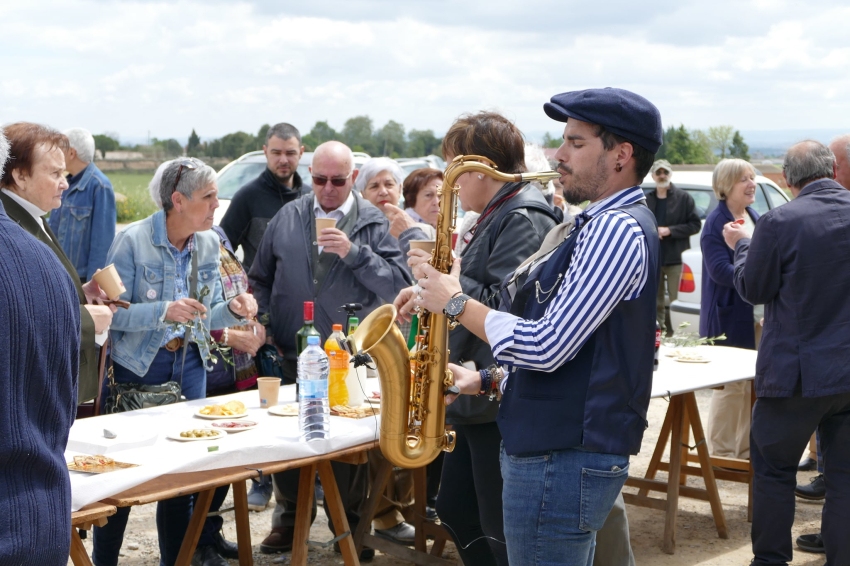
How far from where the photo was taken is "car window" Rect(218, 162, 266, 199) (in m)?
Result: 11.7

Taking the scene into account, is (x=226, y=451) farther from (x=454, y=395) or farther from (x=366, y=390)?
(x=366, y=390)

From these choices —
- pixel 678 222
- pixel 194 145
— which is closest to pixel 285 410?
pixel 678 222

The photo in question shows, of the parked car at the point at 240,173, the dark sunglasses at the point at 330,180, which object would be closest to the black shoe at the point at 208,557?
the dark sunglasses at the point at 330,180

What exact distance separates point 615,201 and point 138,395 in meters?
2.40

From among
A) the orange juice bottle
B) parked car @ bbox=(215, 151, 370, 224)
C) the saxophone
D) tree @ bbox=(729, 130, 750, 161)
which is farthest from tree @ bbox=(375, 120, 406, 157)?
the saxophone

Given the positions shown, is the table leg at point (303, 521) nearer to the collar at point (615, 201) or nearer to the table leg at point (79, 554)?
the table leg at point (79, 554)

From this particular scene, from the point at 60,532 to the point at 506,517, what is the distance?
1.23 m

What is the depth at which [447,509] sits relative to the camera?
3.61 meters

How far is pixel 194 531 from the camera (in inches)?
151

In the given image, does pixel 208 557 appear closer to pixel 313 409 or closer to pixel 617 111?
pixel 313 409

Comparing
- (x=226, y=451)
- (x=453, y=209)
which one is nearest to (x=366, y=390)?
(x=226, y=451)

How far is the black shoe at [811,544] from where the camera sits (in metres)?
5.05

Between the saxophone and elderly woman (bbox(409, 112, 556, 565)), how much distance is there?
284mm

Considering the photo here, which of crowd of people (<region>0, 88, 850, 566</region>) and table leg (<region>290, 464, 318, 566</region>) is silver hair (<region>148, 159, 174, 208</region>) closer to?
crowd of people (<region>0, 88, 850, 566</region>)
